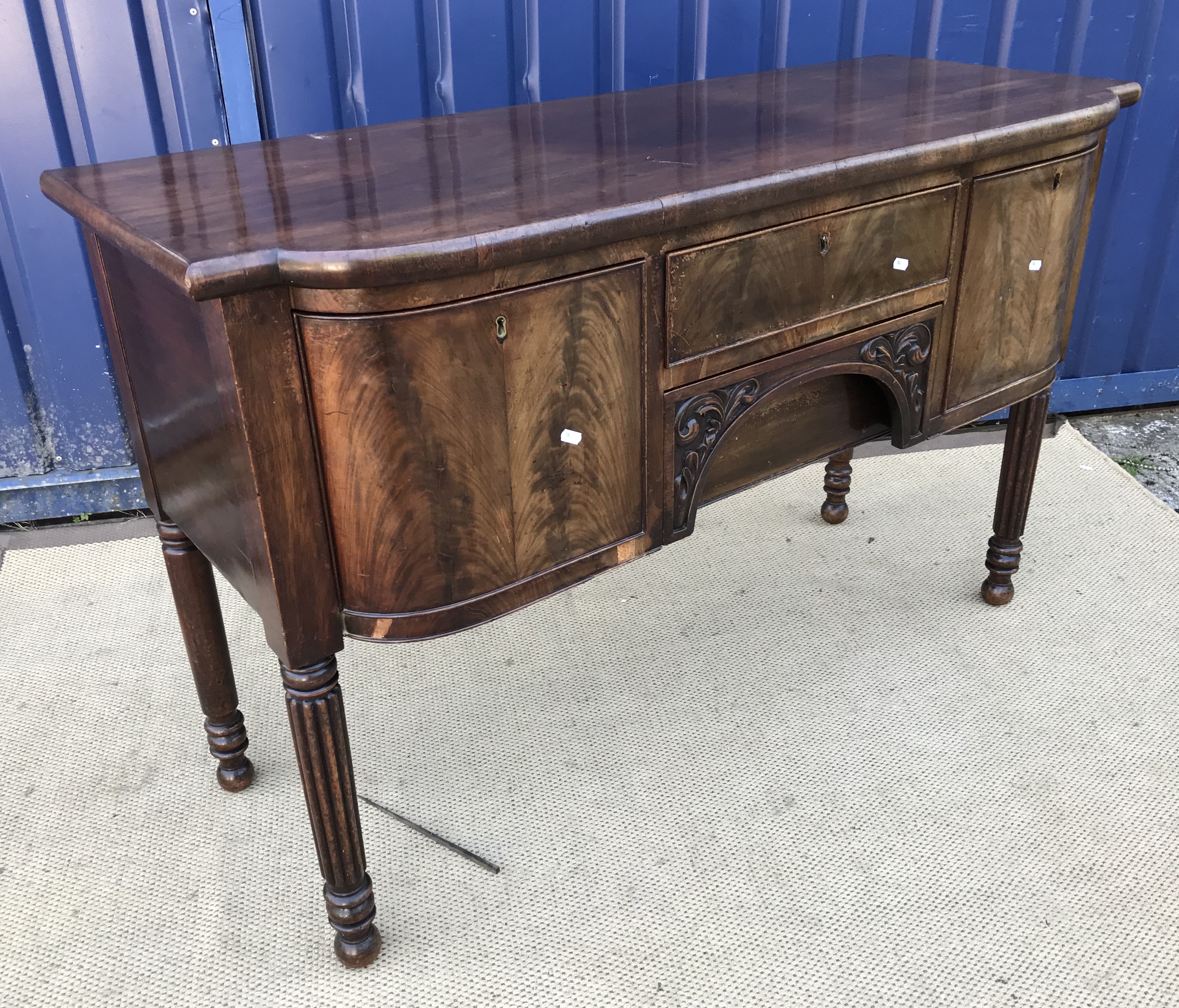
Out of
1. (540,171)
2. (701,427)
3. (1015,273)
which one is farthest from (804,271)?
(1015,273)

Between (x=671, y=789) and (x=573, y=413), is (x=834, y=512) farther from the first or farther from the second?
(x=573, y=413)

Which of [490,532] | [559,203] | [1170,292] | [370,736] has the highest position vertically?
[559,203]

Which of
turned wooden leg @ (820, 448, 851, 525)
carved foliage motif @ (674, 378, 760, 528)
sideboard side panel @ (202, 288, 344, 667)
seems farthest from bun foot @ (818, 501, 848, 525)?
sideboard side panel @ (202, 288, 344, 667)

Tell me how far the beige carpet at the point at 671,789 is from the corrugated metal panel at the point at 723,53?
0.80 meters

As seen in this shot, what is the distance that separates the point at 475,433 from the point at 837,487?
1399 mm

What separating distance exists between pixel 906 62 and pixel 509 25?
0.81 m

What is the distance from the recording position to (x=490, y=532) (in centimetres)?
138

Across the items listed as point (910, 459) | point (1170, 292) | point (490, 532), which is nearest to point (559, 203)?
point (490, 532)

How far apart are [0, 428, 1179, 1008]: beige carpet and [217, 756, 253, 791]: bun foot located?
0.06 feet

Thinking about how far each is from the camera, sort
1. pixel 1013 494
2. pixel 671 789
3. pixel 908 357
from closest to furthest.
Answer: pixel 908 357 → pixel 671 789 → pixel 1013 494

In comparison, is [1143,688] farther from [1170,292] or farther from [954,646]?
[1170,292]

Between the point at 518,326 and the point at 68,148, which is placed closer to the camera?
the point at 518,326

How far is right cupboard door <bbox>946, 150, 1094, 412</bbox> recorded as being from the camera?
1746 mm

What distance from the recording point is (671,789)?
1.87 meters
